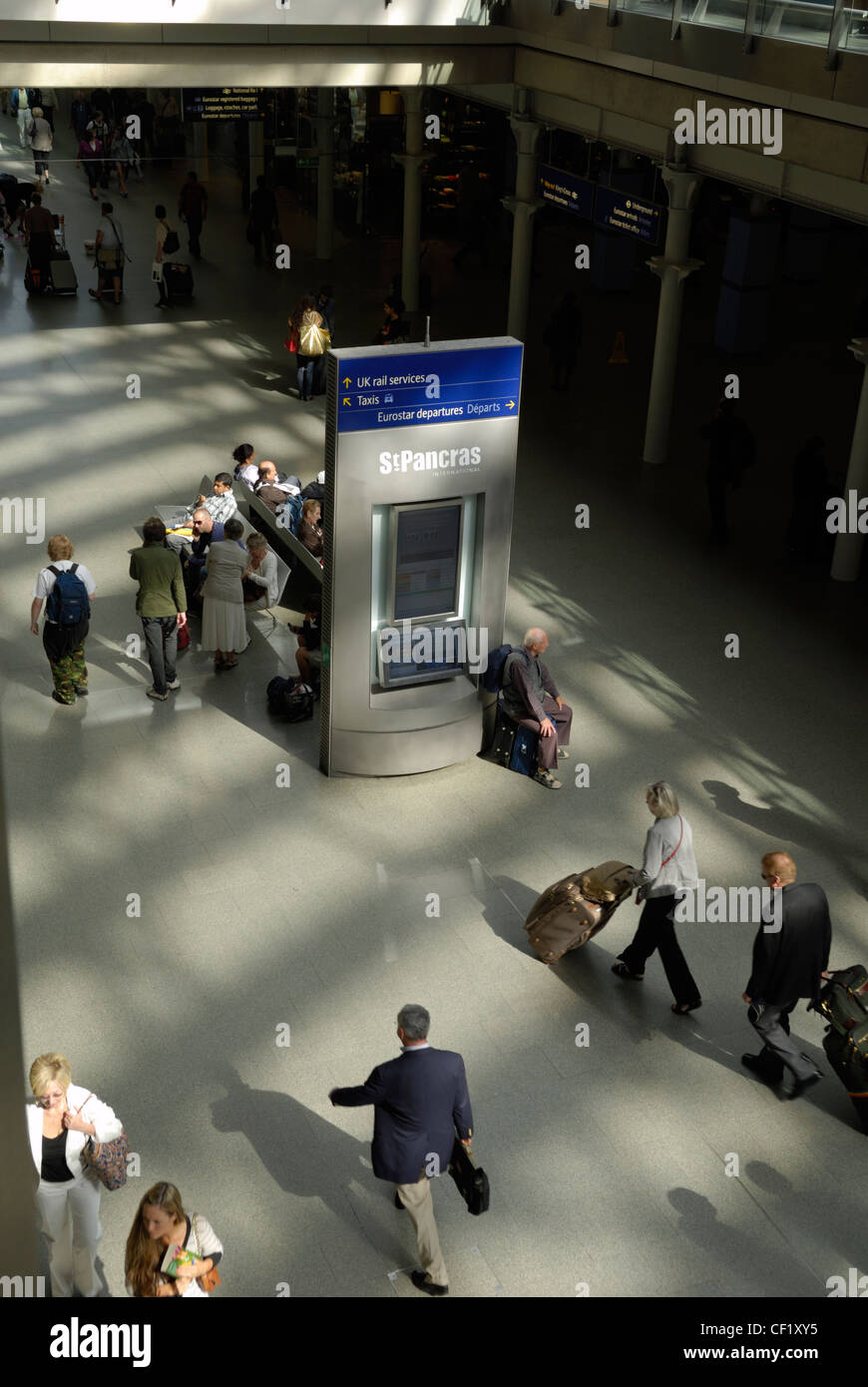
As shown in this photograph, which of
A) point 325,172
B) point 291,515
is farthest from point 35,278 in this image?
point 291,515

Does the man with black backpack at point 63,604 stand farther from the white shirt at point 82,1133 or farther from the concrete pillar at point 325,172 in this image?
the concrete pillar at point 325,172

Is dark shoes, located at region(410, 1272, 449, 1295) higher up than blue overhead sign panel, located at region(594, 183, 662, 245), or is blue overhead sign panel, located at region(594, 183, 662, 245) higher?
blue overhead sign panel, located at region(594, 183, 662, 245)

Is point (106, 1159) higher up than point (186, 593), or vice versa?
point (106, 1159)

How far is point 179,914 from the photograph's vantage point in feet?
30.0

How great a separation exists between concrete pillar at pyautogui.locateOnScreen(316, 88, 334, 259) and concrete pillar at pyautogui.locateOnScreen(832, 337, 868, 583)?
13977 millimetres

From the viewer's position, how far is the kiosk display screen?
1012 centimetres

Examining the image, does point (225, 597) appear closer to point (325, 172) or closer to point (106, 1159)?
point (106, 1159)

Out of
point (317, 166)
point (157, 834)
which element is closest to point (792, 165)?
point (157, 834)

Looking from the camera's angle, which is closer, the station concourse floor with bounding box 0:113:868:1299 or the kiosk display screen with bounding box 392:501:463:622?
the station concourse floor with bounding box 0:113:868:1299

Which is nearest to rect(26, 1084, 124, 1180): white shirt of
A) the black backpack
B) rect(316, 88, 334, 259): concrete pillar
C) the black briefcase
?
the black briefcase

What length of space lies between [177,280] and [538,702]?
52.0 ft

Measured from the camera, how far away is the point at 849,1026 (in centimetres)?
738

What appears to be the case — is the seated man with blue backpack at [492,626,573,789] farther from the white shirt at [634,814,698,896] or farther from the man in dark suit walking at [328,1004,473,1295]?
the man in dark suit walking at [328,1004,473,1295]

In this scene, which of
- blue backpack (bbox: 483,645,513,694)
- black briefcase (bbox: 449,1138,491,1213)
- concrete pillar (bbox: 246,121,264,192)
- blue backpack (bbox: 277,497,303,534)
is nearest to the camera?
black briefcase (bbox: 449,1138,491,1213)
